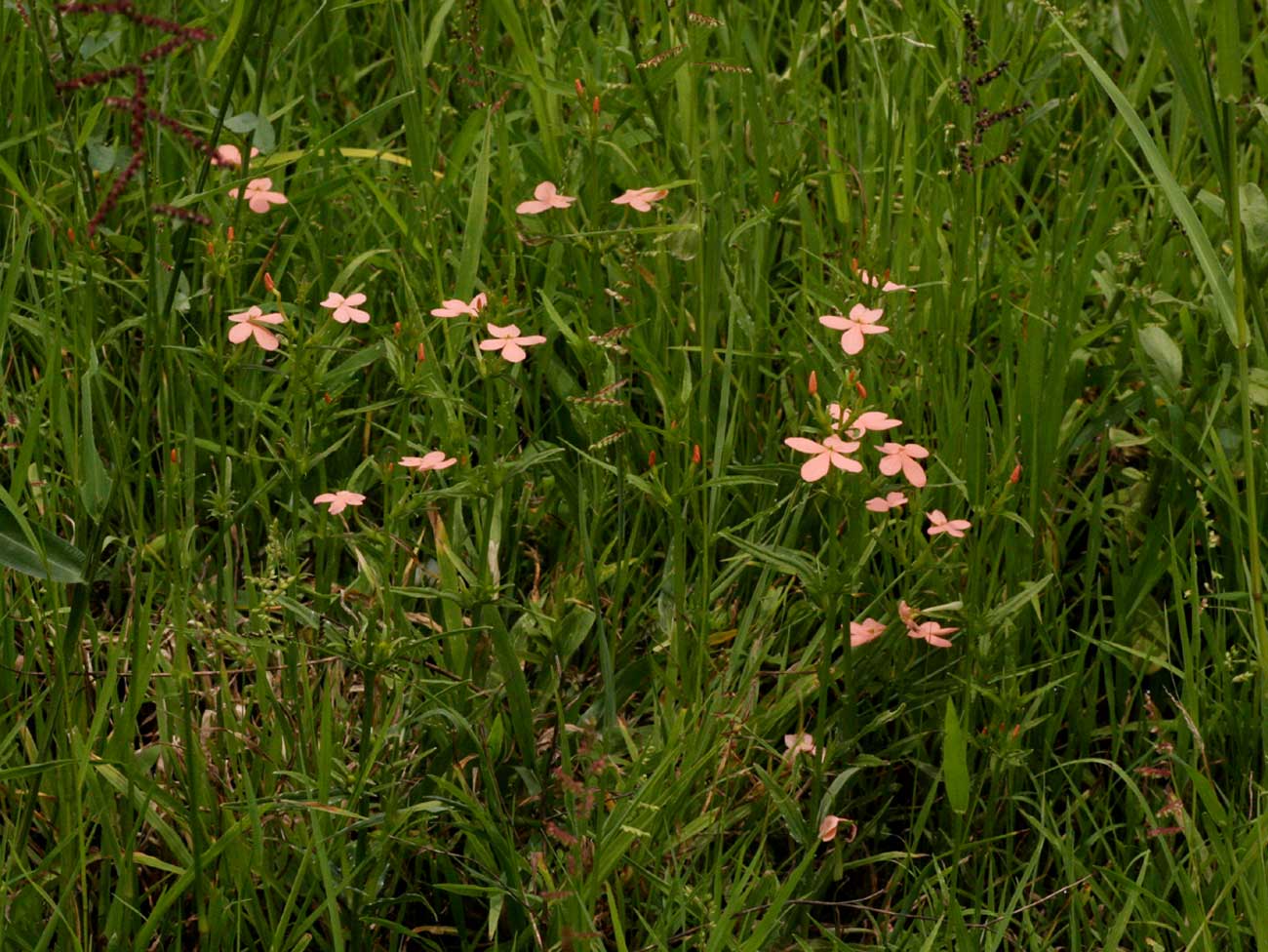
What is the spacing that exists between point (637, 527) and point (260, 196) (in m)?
0.79

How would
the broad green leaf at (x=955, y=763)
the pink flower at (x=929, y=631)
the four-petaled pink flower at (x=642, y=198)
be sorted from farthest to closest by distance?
1. the four-petaled pink flower at (x=642, y=198)
2. the pink flower at (x=929, y=631)
3. the broad green leaf at (x=955, y=763)

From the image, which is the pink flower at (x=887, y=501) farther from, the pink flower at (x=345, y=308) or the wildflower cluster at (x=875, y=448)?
the pink flower at (x=345, y=308)

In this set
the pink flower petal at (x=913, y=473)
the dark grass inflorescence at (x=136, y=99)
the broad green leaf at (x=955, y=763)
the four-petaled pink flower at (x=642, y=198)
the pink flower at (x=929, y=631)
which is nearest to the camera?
the dark grass inflorescence at (x=136, y=99)

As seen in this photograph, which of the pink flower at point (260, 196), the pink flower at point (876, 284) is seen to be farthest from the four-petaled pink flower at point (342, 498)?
the pink flower at point (876, 284)

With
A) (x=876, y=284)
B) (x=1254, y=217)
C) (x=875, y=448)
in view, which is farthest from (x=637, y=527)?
(x=1254, y=217)

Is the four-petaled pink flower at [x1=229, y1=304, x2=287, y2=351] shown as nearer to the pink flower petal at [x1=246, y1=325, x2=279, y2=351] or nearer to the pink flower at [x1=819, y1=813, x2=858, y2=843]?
the pink flower petal at [x1=246, y1=325, x2=279, y2=351]

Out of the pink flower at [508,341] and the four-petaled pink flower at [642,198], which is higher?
the four-petaled pink flower at [642,198]

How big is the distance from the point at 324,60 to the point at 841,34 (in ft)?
3.68

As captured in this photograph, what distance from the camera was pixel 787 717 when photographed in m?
2.08

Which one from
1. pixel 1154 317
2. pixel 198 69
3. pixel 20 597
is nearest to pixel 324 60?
pixel 198 69

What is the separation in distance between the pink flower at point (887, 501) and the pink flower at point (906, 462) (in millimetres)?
37

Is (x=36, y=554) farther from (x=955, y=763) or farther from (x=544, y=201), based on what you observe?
(x=955, y=763)

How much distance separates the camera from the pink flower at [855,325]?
1.91 m

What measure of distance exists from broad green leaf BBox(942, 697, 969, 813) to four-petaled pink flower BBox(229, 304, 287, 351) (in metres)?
0.98
